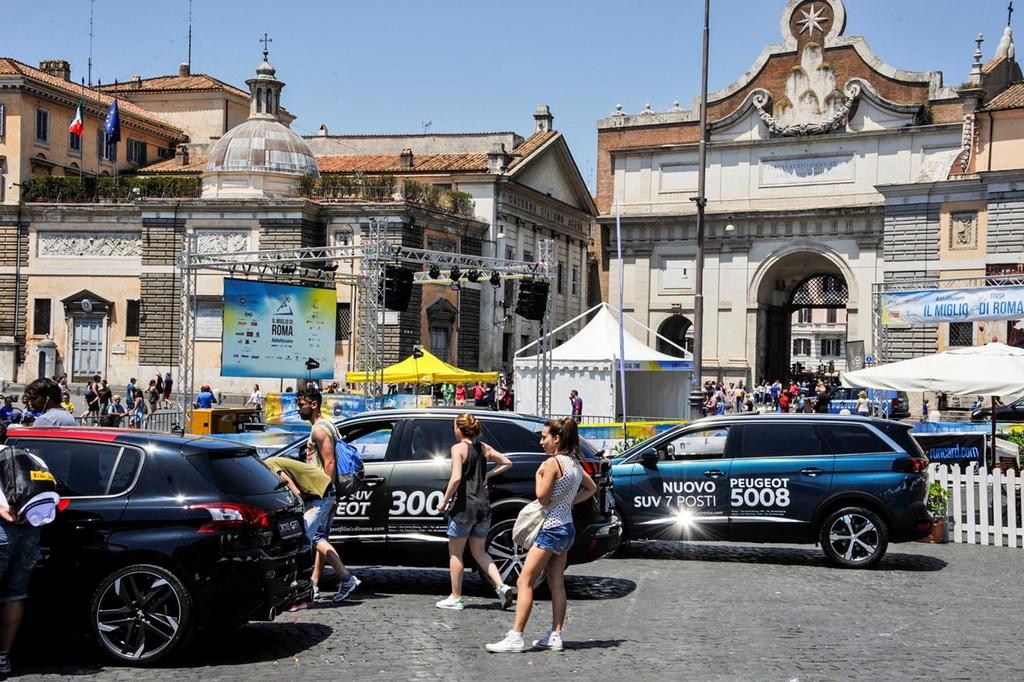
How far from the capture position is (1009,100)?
132ft

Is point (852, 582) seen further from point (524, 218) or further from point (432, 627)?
point (524, 218)

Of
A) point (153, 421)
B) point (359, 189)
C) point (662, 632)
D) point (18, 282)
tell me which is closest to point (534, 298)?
point (153, 421)

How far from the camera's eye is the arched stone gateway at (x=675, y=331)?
47781 millimetres

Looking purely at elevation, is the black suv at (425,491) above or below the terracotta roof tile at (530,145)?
below

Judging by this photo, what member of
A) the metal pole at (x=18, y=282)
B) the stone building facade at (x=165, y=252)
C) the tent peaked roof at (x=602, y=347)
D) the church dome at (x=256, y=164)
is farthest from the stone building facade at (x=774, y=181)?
the metal pole at (x=18, y=282)

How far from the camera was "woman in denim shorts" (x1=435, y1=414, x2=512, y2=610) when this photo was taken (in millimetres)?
9766

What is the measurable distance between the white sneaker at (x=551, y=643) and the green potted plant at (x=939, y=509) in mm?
8185

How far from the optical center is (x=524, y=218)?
2127 inches

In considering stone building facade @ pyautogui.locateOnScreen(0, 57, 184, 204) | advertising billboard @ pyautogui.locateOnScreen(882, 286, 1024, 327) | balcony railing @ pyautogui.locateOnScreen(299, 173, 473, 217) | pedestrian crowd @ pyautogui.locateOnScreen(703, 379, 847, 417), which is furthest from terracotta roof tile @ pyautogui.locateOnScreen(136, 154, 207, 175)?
advertising billboard @ pyautogui.locateOnScreen(882, 286, 1024, 327)

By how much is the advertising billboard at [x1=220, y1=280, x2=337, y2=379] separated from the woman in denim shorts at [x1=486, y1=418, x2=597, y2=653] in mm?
18684

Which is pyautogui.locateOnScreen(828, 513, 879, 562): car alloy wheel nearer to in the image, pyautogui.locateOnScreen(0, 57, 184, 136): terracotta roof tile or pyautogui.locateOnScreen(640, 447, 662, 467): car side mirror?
pyautogui.locateOnScreen(640, 447, 662, 467): car side mirror

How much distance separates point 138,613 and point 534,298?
64.7 ft

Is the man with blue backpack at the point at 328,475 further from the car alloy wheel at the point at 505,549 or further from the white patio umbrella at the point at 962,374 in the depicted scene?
the white patio umbrella at the point at 962,374

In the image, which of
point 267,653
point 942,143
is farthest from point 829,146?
point 267,653
